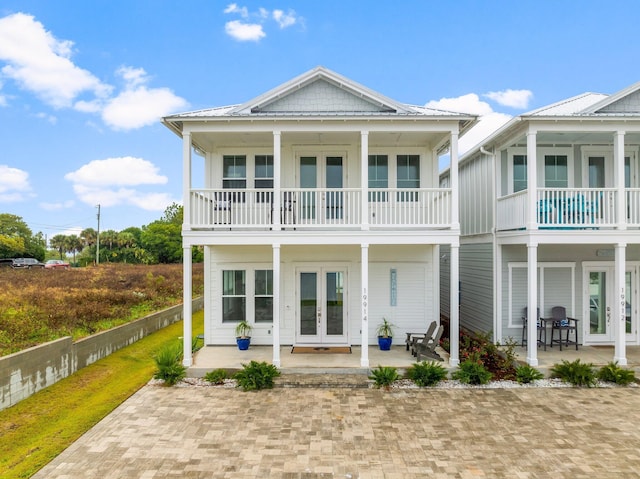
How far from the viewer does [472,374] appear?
29.7 ft

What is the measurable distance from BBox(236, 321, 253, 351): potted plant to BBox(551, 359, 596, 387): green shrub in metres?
7.98

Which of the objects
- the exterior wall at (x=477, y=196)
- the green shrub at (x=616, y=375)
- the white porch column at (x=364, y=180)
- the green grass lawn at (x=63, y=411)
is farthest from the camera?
the exterior wall at (x=477, y=196)

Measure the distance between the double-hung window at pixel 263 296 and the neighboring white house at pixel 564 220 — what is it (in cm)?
675

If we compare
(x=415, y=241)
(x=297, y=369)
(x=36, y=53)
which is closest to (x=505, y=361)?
(x=415, y=241)

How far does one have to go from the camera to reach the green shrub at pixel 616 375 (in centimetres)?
898

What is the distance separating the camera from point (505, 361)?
32.7 feet

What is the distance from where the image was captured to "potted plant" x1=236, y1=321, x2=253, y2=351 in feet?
36.5

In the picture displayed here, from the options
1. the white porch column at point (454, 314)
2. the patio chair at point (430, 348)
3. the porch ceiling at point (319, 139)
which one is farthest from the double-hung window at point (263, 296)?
the white porch column at point (454, 314)

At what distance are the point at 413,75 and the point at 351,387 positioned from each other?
91.5 ft

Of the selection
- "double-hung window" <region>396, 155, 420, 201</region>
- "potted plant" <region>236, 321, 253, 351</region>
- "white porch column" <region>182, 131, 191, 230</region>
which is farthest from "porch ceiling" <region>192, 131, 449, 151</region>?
"potted plant" <region>236, 321, 253, 351</region>

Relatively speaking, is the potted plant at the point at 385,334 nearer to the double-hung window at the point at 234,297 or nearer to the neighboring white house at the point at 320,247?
the neighboring white house at the point at 320,247

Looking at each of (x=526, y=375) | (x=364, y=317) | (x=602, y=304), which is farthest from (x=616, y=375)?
(x=364, y=317)

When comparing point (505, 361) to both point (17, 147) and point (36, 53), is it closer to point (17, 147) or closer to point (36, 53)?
point (36, 53)

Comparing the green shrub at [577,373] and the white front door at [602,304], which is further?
the white front door at [602,304]
